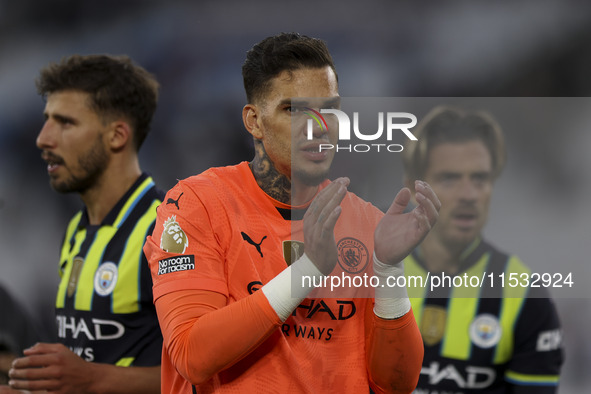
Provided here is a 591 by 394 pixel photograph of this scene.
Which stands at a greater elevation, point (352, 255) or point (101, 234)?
point (101, 234)

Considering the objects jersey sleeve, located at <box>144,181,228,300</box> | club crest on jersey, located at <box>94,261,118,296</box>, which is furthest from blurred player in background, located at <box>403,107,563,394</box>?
club crest on jersey, located at <box>94,261,118,296</box>

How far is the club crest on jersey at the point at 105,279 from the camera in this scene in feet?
6.59

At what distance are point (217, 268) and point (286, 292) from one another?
17 cm

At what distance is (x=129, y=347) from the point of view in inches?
77.8

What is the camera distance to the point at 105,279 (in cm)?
203

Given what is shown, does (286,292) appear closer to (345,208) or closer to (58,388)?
(345,208)

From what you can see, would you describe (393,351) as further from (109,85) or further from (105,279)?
(109,85)

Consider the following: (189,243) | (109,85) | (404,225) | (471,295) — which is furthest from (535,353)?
(109,85)

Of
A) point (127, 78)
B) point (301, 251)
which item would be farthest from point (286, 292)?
point (127, 78)

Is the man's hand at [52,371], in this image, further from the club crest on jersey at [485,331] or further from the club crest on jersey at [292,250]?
the club crest on jersey at [485,331]

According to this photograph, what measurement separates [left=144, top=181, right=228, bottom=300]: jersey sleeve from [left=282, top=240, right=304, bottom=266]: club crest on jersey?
0.13 metres

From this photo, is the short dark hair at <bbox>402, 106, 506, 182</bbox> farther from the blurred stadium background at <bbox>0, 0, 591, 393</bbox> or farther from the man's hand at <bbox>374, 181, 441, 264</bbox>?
the blurred stadium background at <bbox>0, 0, 591, 393</bbox>

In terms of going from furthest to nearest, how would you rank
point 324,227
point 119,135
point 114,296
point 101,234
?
point 119,135 → point 101,234 → point 114,296 → point 324,227

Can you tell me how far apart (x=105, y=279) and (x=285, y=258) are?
0.92 meters
